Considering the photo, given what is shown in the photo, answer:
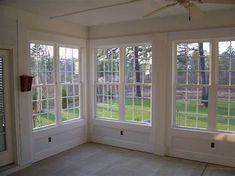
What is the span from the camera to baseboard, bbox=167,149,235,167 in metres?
4.35

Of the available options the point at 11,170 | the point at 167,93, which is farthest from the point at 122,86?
the point at 11,170

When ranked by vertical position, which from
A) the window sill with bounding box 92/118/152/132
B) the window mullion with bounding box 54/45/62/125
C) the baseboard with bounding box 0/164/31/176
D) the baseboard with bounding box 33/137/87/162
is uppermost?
the window mullion with bounding box 54/45/62/125

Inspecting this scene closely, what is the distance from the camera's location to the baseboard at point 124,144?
512 cm

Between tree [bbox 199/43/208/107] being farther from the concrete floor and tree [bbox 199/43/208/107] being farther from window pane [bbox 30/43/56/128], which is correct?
window pane [bbox 30/43/56/128]

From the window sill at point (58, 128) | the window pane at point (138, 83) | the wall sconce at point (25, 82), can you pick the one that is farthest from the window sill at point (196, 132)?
the wall sconce at point (25, 82)

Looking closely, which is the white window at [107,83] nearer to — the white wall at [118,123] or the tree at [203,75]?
the white wall at [118,123]

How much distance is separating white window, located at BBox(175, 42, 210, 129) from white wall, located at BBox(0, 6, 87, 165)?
8.21 feet

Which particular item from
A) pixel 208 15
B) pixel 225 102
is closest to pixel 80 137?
pixel 225 102

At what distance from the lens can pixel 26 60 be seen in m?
4.35

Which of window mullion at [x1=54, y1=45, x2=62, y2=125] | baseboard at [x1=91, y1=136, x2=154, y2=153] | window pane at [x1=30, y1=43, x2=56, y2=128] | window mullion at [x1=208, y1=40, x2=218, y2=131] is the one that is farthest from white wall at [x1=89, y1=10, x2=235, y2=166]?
window pane at [x1=30, y1=43, x2=56, y2=128]

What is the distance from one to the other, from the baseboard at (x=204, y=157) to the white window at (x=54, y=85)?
8.04 ft

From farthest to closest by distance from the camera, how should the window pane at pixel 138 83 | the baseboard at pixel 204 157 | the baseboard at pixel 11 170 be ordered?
the window pane at pixel 138 83 → the baseboard at pixel 204 157 → the baseboard at pixel 11 170

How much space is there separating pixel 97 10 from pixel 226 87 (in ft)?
9.03

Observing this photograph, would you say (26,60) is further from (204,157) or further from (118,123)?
(204,157)
